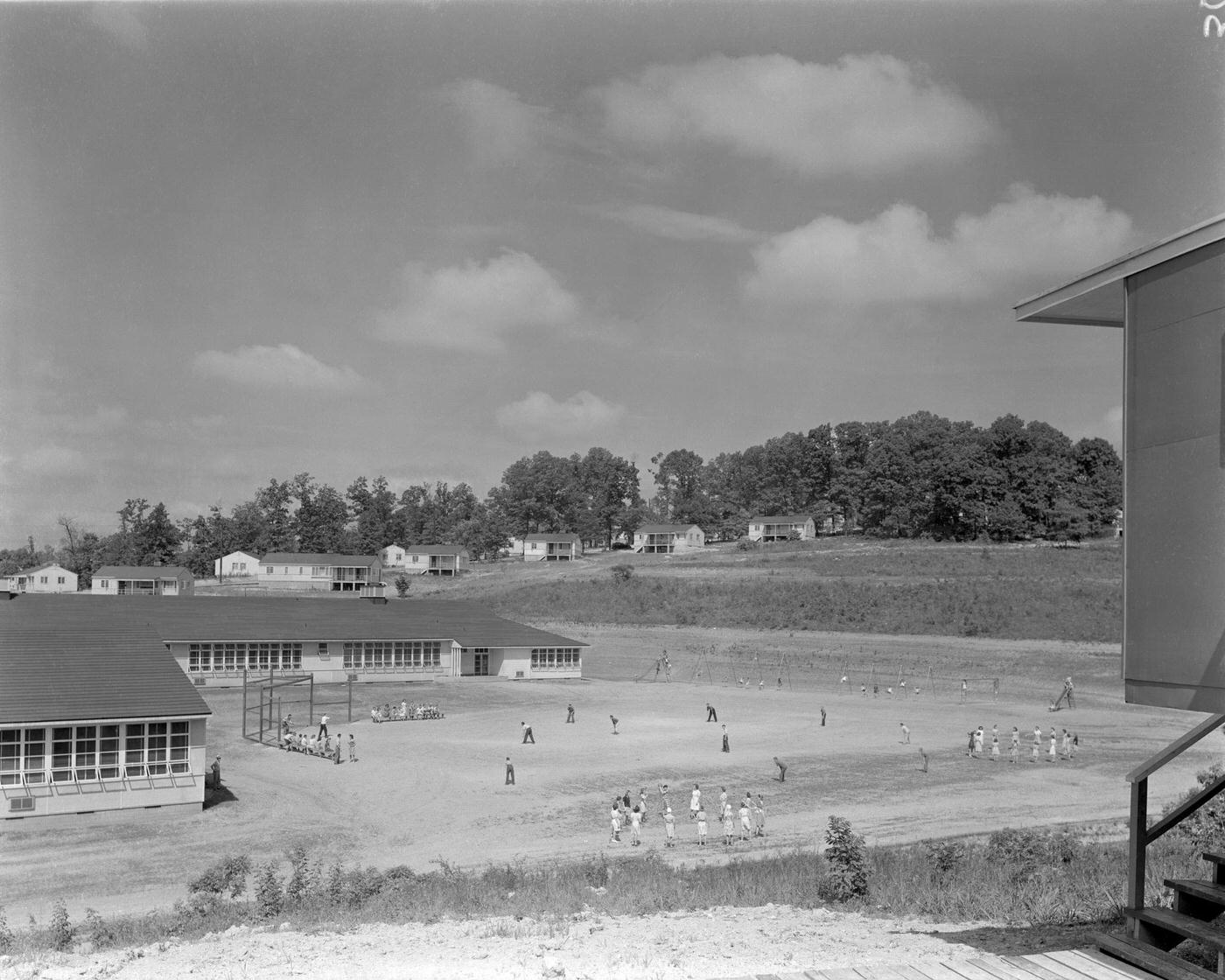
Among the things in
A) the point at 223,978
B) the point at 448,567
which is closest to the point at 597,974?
the point at 223,978

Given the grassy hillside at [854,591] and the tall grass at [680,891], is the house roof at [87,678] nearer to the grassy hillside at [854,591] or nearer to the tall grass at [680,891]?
the tall grass at [680,891]

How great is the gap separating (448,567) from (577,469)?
4037cm

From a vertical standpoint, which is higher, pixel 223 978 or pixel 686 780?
pixel 223 978

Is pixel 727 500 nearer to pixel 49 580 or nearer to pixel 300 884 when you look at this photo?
pixel 49 580

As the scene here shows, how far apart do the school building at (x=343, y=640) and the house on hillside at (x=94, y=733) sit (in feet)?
81.9

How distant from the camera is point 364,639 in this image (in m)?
55.3

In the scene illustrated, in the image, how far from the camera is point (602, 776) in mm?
31047

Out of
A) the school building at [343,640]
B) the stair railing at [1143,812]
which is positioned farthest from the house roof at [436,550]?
the stair railing at [1143,812]

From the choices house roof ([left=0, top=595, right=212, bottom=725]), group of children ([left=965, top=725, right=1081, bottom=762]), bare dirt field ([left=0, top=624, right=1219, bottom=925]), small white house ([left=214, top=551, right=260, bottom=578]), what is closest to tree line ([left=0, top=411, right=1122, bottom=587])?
small white house ([left=214, top=551, right=260, bottom=578])

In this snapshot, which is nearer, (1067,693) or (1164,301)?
(1164,301)

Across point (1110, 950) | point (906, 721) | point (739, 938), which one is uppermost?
point (1110, 950)

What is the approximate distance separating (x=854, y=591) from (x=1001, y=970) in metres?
75.2

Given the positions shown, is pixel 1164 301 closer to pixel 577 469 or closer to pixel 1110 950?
pixel 1110 950

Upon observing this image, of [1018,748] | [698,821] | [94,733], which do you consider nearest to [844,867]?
[698,821]
